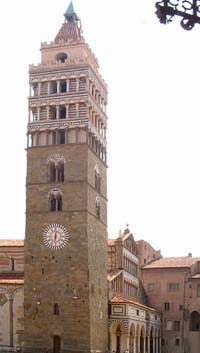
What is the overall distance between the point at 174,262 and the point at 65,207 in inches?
1085

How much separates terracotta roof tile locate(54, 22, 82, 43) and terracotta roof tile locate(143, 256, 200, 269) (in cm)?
2980

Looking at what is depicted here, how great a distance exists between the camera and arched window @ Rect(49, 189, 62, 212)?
50.2m

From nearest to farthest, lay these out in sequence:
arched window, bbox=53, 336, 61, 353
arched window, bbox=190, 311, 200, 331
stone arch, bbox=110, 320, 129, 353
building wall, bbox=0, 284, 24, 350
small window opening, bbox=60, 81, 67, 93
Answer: arched window, bbox=53, 336, 61, 353
building wall, bbox=0, 284, 24, 350
stone arch, bbox=110, 320, 129, 353
small window opening, bbox=60, 81, 67, 93
arched window, bbox=190, 311, 200, 331

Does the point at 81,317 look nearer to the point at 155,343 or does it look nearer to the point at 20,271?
the point at 20,271

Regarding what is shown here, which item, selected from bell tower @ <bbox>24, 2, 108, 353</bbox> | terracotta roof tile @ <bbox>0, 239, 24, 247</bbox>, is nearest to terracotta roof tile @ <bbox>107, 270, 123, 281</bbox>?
bell tower @ <bbox>24, 2, 108, 353</bbox>

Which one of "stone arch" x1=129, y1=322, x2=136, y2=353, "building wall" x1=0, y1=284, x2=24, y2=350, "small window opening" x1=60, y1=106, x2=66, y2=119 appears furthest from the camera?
"stone arch" x1=129, y1=322, x2=136, y2=353

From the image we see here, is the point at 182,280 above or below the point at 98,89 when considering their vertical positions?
below

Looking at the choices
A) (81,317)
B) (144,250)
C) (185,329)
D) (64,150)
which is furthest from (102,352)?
(144,250)

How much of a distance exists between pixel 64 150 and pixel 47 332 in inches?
560

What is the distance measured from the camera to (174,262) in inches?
2908

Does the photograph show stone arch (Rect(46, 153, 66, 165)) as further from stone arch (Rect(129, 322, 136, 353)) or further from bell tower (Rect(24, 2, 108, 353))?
stone arch (Rect(129, 322, 136, 353))

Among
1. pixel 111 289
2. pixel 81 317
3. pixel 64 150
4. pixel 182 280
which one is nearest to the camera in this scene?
pixel 81 317

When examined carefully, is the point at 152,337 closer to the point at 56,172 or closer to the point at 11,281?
the point at 11,281

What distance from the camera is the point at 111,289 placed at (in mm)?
56750
